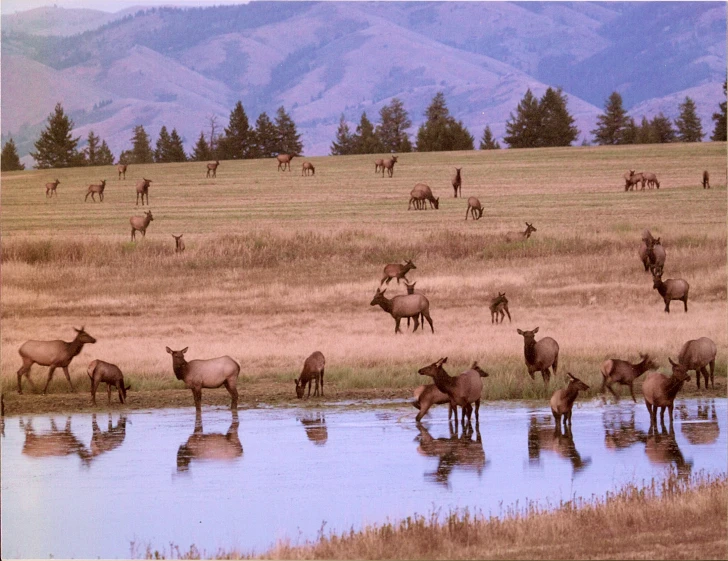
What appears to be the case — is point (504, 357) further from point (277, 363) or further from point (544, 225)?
point (544, 225)

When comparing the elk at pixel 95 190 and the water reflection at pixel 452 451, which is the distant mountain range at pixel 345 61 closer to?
the elk at pixel 95 190

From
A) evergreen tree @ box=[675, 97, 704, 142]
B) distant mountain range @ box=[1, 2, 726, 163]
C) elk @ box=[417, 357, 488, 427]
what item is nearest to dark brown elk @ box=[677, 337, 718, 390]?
elk @ box=[417, 357, 488, 427]

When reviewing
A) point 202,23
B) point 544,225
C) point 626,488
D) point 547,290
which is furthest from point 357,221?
point 202,23

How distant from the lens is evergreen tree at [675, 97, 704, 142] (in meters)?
111

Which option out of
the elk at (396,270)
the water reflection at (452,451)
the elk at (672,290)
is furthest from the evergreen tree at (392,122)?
the water reflection at (452,451)

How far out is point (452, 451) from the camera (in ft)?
61.1

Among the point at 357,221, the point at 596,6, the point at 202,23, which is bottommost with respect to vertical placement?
the point at 357,221

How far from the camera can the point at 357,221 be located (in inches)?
2121

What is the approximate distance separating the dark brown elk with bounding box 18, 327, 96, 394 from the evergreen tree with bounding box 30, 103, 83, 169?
8851 cm

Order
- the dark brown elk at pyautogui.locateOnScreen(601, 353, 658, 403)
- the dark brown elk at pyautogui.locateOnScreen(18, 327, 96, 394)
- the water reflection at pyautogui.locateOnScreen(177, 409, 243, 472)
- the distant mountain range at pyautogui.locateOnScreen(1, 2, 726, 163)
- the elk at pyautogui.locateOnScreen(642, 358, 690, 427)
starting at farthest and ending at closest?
the distant mountain range at pyautogui.locateOnScreen(1, 2, 726, 163)
the dark brown elk at pyautogui.locateOnScreen(18, 327, 96, 394)
the dark brown elk at pyautogui.locateOnScreen(601, 353, 658, 403)
the elk at pyautogui.locateOnScreen(642, 358, 690, 427)
the water reflection at pyautogui.locateOnScreen(177, 409, 243, 472)

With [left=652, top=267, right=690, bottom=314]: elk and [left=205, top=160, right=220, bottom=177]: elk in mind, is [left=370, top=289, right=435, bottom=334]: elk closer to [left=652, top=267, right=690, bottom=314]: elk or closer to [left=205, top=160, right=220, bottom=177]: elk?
[left=652, top=267, right=690, bottom=314]: elk

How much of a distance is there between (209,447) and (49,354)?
266 inches

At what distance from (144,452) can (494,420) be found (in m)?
6.24

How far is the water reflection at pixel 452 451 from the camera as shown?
1734cm
